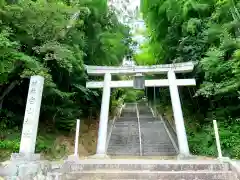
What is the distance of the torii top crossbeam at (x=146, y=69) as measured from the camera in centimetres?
1218

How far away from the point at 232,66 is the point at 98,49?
7.33m

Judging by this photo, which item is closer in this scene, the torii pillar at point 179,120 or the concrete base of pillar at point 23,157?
the concrete base of pillar at point 23,157

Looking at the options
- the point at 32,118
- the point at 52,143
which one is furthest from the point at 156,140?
the point at 32,118

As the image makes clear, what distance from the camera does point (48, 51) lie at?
32.2ft

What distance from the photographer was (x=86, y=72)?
13.4 m

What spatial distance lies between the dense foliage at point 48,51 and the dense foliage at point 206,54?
3370 millimetres

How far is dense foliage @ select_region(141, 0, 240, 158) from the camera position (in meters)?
10.4

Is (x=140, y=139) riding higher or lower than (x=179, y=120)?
lower

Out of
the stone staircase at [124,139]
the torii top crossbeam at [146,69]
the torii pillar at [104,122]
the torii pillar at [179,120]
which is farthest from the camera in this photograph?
the torii top crossbeam at [146,69]

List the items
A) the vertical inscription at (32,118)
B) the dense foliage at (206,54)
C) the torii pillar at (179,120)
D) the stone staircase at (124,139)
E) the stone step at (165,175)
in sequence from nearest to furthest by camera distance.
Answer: the stone step at (165,175) → the vertical inscription at (32,118) → the dense foliage at (206,54) → the torii pillar at (179,120) → the stone staircase at (124,139)

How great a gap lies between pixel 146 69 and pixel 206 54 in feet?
9.11

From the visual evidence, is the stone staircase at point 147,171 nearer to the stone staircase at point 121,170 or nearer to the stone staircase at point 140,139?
the stone staircase at point 121,170

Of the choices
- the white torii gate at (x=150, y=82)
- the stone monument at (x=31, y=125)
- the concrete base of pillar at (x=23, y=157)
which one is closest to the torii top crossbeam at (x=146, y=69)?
the white torii gate at (x=150, y=82)

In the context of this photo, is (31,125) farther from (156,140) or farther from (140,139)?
(156,140)
